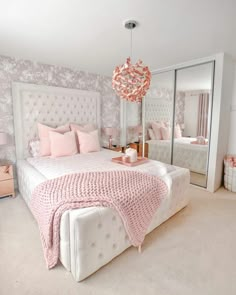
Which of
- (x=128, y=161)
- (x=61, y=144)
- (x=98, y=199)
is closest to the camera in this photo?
(x=98, y=199)

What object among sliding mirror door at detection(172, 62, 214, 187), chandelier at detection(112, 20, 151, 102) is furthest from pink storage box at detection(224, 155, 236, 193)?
chandelier at detection(112, 20, 151, 102)

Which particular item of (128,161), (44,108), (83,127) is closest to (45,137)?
(44,108)

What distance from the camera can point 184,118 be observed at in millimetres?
3719

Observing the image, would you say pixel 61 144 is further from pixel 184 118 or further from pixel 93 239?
pixel 184 118

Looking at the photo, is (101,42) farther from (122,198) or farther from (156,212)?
(156,212)

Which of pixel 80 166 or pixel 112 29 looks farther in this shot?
pixel 80 166

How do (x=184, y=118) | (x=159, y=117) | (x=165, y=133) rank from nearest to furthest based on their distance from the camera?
(x=184, y=118)
(x=165, y=133)
(x=159, y=117)

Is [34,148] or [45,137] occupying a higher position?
[45,137]

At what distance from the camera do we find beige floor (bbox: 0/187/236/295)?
1467mm

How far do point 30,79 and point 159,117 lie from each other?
2705mm

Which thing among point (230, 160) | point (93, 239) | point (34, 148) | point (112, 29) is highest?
point (112, 29)

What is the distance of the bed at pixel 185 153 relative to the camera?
3439 millimetres

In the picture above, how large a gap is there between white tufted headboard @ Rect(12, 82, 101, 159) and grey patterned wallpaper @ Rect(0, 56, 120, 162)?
97mm

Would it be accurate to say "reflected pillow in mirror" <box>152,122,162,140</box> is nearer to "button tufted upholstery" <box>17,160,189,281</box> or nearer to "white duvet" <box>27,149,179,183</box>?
"white duvet" <box>27,149,179,183</box>
